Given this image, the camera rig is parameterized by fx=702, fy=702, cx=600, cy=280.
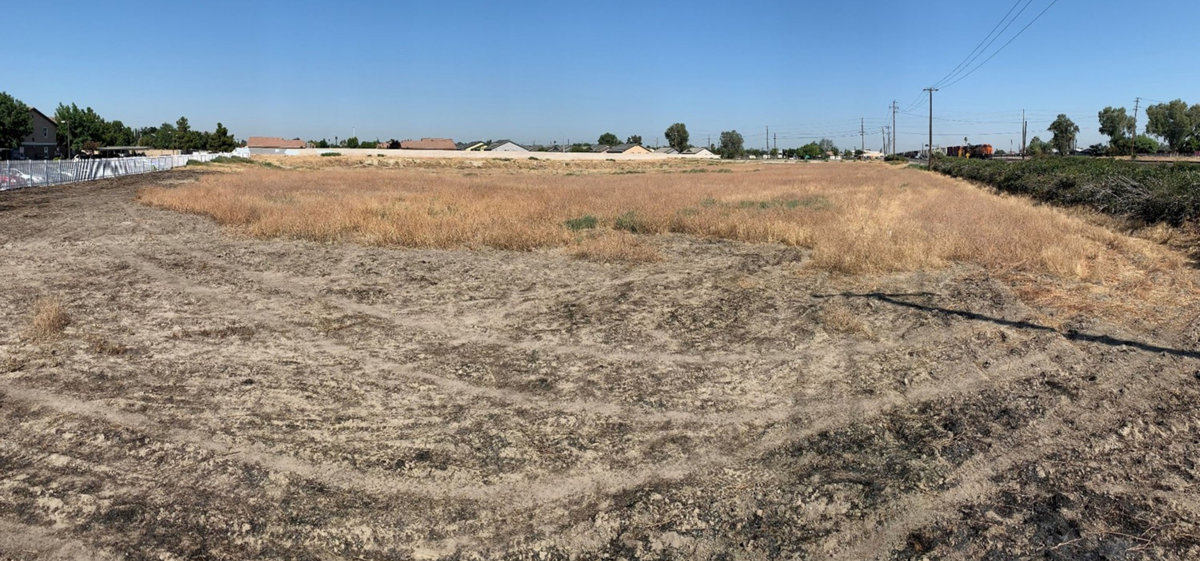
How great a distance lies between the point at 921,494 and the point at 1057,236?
1301 centimetres

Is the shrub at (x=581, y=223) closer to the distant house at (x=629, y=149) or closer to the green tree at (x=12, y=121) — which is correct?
the green tree at (x=12, y=121)

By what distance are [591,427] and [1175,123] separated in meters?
142

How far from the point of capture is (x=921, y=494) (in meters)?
4.39

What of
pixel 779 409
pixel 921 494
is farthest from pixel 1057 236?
pixel 921 494

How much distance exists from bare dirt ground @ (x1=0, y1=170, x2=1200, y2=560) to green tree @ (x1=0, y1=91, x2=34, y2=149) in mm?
86378

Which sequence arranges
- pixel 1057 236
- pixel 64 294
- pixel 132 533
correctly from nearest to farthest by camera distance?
pixel 132 533
pixel 64 294
pixel 1057 236

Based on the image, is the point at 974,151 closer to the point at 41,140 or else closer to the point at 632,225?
the point at 632,225

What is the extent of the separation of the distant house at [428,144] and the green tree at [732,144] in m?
75.3

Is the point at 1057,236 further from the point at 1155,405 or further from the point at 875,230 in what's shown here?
the point at 1155,405

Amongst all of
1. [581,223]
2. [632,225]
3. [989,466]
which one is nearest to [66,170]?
[581,223]

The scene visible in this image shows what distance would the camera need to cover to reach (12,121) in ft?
248

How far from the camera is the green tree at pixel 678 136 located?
188625mm

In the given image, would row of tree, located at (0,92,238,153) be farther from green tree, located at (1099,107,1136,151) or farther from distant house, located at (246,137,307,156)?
green tree, located at (1099,107,1136,151)

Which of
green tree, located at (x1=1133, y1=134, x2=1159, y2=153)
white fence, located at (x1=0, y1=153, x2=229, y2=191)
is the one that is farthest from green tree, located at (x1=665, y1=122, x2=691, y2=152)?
white fence, located at (x1=0, y1=153, x2=229, y2=191)
